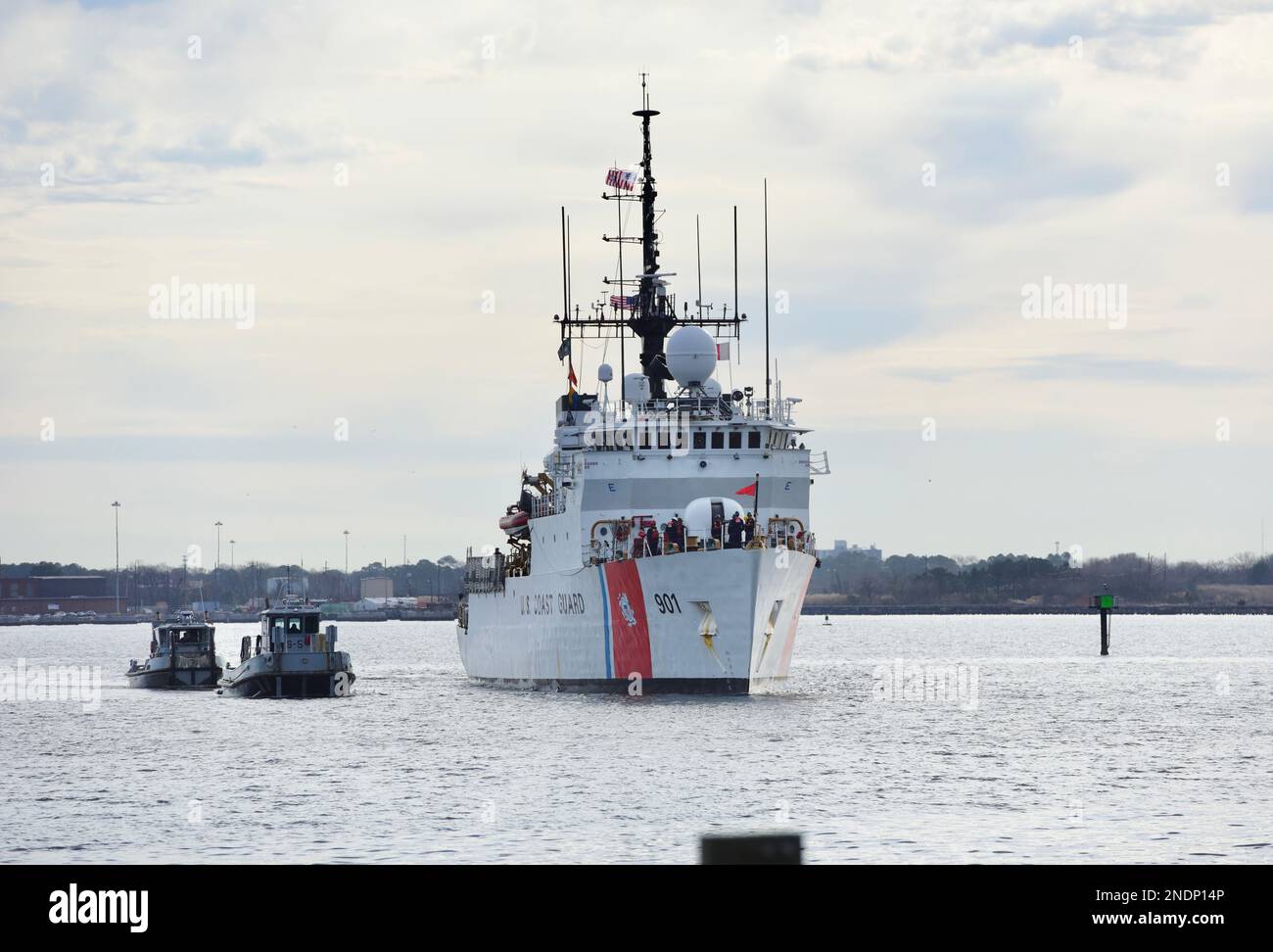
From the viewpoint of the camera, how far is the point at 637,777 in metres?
36.7

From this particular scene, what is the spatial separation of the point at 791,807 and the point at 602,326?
1462 inches

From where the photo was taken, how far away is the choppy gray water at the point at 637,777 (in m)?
28.8

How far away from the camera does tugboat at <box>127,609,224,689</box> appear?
248ft

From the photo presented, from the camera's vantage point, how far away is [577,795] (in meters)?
34.2

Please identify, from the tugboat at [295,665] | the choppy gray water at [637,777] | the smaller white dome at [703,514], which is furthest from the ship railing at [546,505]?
the tugboat at [295,665]

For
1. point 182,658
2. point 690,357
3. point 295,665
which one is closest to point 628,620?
point 690,357

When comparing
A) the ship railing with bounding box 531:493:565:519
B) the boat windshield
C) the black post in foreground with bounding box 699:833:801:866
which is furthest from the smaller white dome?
the black post in foreground with bounding box 699:833:801:866

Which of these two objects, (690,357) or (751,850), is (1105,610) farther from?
(751,850)

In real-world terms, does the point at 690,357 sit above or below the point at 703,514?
above

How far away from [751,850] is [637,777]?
29.1 metres

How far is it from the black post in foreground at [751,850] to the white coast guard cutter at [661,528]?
41032 mm

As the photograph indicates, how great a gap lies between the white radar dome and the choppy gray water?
37.7 feet

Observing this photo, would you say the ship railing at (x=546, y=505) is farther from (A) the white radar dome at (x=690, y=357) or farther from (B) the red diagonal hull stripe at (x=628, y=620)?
(B) the red diagonal hull stripe at (x=628, y=620)
